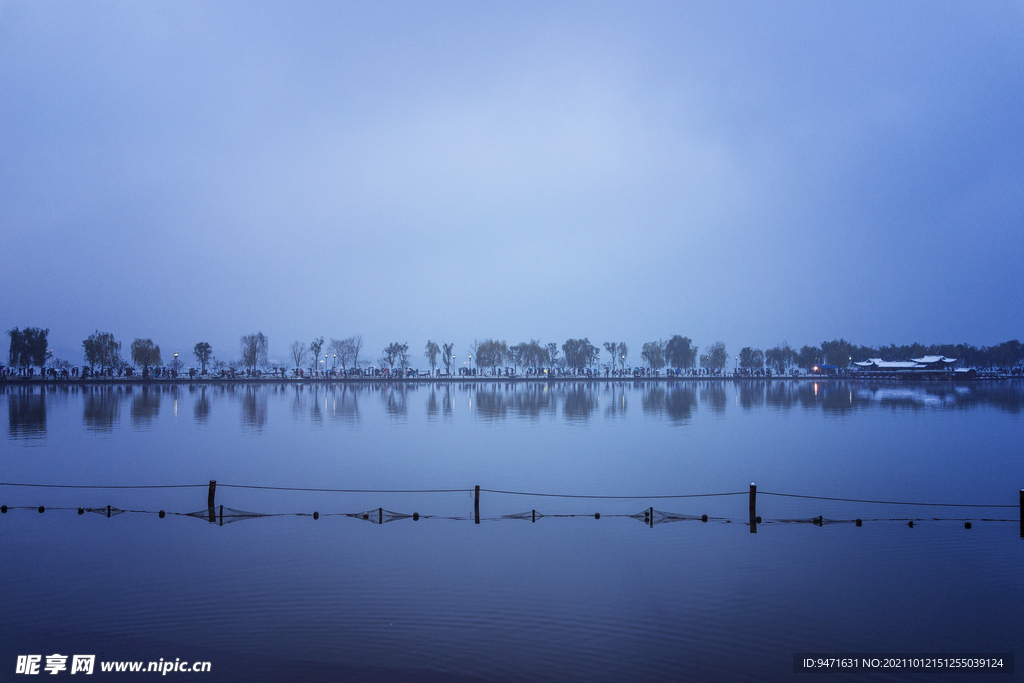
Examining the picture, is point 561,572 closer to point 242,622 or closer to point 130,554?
point 242,622

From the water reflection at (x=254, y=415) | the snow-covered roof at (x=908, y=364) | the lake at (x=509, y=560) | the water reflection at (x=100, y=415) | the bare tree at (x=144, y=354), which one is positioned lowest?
the lake at (x=509, y=560)

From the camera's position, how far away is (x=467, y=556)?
39.8 feet

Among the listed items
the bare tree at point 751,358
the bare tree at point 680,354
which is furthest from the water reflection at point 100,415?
the bare tree at point 751,358

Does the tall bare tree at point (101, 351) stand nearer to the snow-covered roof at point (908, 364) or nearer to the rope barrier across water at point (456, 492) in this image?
the rope barrier across water at point (456, 492)

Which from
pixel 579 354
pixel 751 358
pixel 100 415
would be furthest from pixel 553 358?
pixel 100 415

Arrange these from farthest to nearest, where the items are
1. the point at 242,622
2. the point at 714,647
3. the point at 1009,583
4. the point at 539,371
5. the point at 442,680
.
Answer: the point at 539,371 → the point at 1009,583 → the point at 242,622 → the point at 714,647 → the point at 442,680

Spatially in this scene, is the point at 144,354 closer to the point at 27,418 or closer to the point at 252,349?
the point at 252,349

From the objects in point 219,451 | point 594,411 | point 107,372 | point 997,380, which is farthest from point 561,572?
point 997,380

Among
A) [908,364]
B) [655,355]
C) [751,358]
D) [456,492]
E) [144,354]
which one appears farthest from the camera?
[751,358]

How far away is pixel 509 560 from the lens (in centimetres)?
1192

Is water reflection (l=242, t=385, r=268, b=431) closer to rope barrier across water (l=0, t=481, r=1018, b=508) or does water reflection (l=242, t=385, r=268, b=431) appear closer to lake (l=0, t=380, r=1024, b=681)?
lake (l=0, t=380, r=1024, b=681)

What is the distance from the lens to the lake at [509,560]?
815 centimetres

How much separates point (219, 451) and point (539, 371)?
11682 centimetres

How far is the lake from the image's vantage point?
8148 mm
